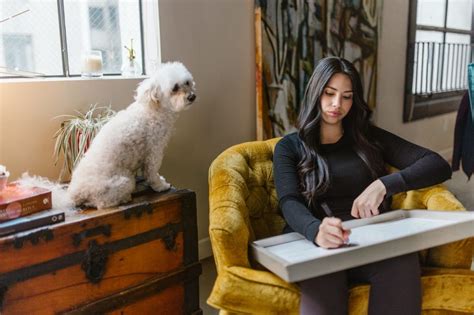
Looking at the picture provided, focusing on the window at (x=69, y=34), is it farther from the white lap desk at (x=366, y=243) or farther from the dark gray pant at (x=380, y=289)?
the dark gray pant at (x=380, y=289)

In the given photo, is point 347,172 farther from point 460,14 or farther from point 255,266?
point 460,14

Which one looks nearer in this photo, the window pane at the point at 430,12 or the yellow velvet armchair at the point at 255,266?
the yellow velvet armchair at the point at 255,266

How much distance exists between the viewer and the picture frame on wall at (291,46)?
7.55 feet

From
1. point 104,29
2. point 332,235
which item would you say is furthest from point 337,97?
point 104,29

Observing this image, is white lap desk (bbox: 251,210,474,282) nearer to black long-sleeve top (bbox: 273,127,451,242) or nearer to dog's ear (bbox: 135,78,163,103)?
black long-sleeve top (bbox: 273,127,451,242)

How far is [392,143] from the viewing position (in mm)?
1670

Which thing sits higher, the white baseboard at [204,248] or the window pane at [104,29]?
the window pane at [104,29]

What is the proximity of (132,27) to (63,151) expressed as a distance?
0.68 metres

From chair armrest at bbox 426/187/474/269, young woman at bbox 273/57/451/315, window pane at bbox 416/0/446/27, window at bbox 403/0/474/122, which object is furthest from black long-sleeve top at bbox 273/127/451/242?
window pane at bbox 416/0/446/27

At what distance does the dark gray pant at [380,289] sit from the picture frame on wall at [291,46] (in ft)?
3.81

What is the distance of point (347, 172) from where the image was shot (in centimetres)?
157

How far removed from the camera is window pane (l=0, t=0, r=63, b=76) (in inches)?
67.4

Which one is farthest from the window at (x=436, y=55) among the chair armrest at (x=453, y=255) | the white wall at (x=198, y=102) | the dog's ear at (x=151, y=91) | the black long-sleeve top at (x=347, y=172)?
the dog's ear at (x=151, y=91)

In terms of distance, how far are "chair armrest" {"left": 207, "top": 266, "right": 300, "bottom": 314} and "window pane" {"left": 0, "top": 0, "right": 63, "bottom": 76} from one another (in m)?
1.17
